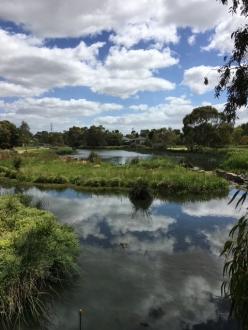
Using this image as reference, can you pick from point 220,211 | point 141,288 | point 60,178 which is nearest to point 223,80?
point 141,288

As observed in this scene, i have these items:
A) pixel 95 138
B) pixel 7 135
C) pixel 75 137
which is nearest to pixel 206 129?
pixel 7 135

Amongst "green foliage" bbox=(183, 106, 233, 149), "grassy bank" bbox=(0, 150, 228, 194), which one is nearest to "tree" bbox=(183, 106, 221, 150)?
"green foliage" bbox=(183, 106, 233, 149)

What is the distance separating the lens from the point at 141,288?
41.3 ft

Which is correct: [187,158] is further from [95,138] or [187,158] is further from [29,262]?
[95,138]

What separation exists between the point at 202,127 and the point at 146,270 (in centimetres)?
8808

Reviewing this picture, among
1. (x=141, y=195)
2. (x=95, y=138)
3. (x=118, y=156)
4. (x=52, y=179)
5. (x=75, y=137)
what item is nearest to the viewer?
(x=141, y=195)

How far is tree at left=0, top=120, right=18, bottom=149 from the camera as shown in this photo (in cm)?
9209

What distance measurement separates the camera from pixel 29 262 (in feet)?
37.6

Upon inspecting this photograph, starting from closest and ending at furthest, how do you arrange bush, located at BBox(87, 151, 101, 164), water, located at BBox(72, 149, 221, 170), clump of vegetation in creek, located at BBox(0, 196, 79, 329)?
clump of vegetation in creek, located at BBox(0, 196, 79, 329), bush, located at BBox(87, 151, 101, 164), water, located at BBox(72, 149, 221, 170)

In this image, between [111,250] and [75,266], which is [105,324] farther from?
[111,250]

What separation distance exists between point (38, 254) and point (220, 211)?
1510cm

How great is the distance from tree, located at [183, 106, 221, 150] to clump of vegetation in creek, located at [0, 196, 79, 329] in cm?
8571

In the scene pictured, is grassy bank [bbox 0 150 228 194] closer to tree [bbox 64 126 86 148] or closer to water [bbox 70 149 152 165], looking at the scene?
water [bbox 70 149 152 165]

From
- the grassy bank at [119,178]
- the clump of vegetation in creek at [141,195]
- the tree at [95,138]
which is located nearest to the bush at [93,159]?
the grassy bank at [119,178]
